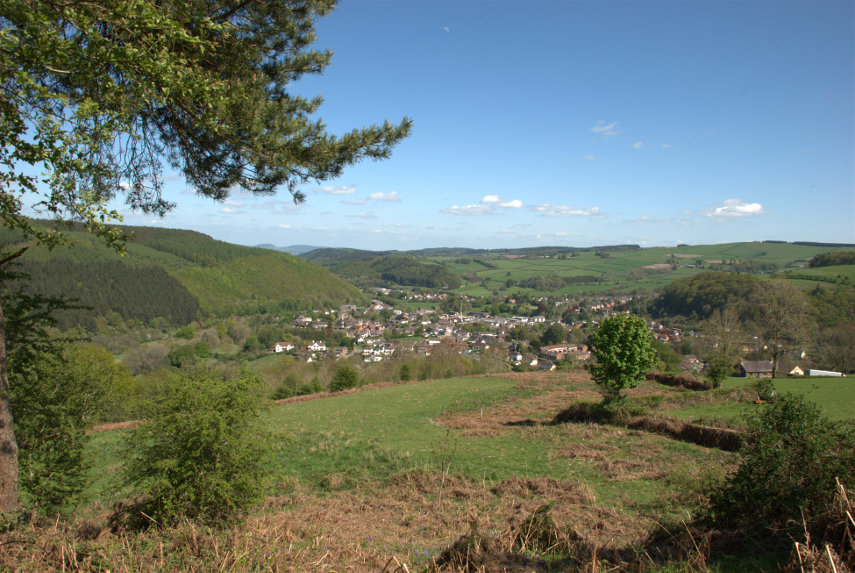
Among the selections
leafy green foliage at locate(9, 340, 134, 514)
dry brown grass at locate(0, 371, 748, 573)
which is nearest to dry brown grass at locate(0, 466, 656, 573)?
dry brown grass at locate(0, 371, 748, 573)

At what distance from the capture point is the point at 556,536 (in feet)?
16.6

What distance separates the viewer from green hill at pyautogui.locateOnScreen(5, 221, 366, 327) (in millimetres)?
78812

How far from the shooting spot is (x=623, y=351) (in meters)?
17.6

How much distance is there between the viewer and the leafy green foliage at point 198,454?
637cm

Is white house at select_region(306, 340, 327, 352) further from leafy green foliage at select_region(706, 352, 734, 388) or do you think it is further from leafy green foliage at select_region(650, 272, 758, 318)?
leafy green foliage at select_region(650, 272, 758, 318)

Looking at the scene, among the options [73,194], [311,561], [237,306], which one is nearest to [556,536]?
[311,561]

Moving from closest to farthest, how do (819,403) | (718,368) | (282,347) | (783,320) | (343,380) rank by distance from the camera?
1. (819,403)
2. (718,368)
3. (783,320)
4. (343,380)
5. (282,347)

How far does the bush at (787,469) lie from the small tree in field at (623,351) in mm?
12749

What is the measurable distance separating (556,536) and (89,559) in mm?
4868

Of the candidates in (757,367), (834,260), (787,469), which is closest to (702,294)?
(834,260)

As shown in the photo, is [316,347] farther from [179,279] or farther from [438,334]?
[179,279]

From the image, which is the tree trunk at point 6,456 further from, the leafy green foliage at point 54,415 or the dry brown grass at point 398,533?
the leafy green foliage at point 54,415

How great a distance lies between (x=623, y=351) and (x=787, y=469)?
1377 centimetres

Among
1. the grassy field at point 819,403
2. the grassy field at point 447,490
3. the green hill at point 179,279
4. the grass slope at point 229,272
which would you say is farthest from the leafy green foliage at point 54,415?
the grass slope at point 229,272
